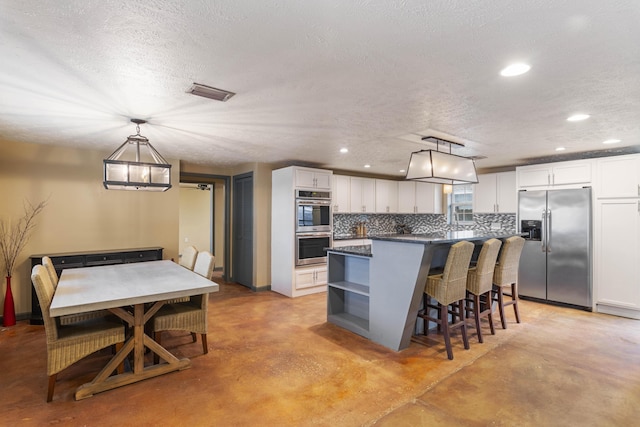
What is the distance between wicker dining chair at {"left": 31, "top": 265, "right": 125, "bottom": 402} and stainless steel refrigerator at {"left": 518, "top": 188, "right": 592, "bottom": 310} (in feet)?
17.7

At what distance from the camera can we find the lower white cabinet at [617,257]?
4.24 meters

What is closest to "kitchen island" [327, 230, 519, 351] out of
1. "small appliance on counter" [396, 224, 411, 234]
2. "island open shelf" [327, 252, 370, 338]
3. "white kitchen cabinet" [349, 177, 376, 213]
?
"island open shelf" [327, 252, 370, 338]

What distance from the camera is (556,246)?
4812 mm

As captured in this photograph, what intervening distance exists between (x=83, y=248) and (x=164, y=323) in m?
2.59

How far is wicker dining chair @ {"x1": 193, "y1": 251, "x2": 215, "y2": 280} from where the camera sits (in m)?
3.37

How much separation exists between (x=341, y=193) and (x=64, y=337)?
4.72 metres

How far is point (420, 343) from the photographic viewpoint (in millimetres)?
3416

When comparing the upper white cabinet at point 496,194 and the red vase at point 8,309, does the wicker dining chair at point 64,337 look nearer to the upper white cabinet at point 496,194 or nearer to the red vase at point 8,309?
the red vase at point 8,309

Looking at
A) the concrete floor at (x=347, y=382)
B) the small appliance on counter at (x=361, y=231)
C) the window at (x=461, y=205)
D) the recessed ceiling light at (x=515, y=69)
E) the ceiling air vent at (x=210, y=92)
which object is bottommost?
the concrete floor at (x=347, y=382)

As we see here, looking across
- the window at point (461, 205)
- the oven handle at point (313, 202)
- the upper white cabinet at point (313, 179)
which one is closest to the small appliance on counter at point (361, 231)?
the oven handle at point (313, 202)

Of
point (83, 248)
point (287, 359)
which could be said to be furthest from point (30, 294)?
point (287, 359)

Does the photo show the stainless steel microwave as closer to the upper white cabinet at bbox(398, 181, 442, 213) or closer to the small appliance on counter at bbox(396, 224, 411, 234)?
the upper white cabinet at bbox(398, 181, 442, 213)

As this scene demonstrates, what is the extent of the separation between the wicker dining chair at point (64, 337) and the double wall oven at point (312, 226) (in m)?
3.11

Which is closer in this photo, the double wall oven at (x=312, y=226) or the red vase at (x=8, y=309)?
the red vase at (x=8, y=309)
